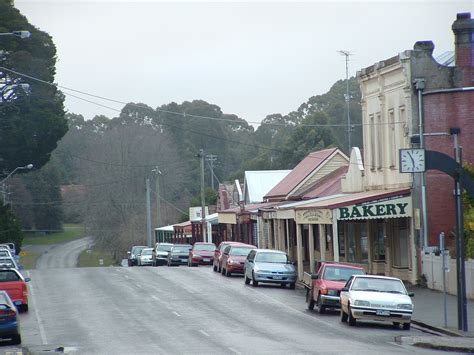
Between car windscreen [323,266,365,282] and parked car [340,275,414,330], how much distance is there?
3872 mm

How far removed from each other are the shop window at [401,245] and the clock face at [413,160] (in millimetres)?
14574

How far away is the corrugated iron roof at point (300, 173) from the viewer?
6550 centimetres

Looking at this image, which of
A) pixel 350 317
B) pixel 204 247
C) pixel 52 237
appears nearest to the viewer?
pixel 350 317

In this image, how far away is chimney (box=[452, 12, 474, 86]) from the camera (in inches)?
1640

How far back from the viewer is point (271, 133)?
155750 mm

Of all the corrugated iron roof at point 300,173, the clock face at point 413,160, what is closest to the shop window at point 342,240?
the corrugated iron roof at point 300,173

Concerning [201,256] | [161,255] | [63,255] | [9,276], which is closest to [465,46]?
[9,276]

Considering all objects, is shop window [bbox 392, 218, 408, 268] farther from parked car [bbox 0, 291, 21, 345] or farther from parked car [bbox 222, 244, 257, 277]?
parked car [bbox 0, 291, 21, 345]

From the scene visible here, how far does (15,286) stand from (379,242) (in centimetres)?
1926

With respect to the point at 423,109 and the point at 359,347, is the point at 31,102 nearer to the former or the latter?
the point at 423,109

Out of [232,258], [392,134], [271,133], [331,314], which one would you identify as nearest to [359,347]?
[331,314]

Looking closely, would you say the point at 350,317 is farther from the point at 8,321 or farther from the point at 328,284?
the point at 8,321

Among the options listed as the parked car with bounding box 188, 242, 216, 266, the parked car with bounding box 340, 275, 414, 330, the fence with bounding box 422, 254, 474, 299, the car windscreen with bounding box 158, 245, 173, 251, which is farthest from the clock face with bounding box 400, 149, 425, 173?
the car windscreen with bounding box 158, 245, 173, 251

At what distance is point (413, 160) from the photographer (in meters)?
28.9
